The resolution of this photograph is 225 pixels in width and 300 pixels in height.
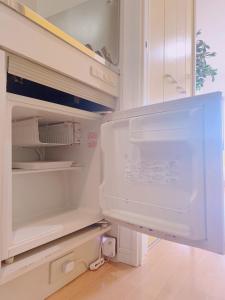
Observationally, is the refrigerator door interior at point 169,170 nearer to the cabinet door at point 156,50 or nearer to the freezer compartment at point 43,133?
the freezer compartment at point 43,133

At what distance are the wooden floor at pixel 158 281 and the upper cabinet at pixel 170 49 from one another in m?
0.93

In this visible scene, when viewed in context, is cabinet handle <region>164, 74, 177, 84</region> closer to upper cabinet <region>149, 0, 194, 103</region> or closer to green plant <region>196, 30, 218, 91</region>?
upper cabinet <region>149, 0, 194, 103</region>

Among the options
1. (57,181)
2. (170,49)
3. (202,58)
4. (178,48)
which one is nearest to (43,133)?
(57,181)

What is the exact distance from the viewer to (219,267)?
1188 mm

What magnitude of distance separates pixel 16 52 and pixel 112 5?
0.84 meters

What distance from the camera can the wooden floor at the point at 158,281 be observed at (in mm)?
943

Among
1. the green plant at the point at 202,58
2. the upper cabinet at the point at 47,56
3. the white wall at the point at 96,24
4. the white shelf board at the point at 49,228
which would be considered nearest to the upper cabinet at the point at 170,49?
the white wall at the point at 96,24

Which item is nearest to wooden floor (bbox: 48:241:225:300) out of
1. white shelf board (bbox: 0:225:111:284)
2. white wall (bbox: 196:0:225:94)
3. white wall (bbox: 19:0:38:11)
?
white shelf board (bbox: 0:225:111:284)

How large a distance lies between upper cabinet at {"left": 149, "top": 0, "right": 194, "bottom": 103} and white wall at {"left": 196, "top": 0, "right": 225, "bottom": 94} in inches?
20.1

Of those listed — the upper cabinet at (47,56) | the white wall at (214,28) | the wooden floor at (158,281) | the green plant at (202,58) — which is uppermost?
the white wall at (214,28)

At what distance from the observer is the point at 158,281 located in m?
1.05

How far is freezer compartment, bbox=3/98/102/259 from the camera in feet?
3.37

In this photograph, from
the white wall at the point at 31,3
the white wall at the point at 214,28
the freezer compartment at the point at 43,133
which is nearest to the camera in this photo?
the freezer compartment at the point at 43,133

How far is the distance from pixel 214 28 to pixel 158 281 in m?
3.12
